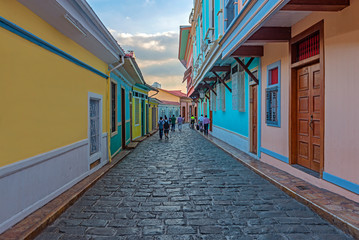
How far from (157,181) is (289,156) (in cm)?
314

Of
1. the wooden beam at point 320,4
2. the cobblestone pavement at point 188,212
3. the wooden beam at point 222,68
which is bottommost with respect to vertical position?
the cobblestone pavement at point 188,212

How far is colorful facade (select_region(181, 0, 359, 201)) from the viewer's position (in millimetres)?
4301

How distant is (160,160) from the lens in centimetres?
920

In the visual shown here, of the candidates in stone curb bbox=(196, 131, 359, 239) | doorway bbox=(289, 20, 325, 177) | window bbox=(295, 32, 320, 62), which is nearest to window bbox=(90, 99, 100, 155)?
stone curb bbox=(196, 131, 359, 239)

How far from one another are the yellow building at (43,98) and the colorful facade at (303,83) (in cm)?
353

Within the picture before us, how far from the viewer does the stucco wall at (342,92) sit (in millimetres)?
4148

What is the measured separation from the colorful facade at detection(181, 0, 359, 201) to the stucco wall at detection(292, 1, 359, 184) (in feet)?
0.05

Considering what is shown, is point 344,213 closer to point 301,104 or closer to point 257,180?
point 257,180

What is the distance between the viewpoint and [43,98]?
167 inches

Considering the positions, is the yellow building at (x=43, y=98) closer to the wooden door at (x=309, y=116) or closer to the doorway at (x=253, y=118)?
the wooden door at (x=309, y=116)

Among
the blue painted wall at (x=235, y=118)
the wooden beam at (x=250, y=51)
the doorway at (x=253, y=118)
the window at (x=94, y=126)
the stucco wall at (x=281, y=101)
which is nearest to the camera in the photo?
the stucco wall at (x=281, y=101)

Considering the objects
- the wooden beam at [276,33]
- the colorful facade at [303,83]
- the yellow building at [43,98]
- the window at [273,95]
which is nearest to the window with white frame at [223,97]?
the colorful facade at [303,83]

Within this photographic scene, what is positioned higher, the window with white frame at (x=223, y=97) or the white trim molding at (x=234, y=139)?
the window with white frame at (x=223, y=97)

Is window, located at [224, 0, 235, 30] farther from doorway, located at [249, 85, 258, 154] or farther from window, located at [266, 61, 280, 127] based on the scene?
window, located at [266, 61, 280, 127]
